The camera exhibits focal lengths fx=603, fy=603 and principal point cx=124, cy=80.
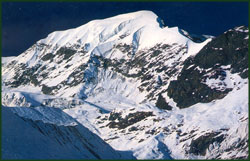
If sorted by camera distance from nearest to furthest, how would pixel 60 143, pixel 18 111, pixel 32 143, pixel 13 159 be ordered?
pixel 13 159 → pixel 32 143 → pixel 60 143 → pixel 18 111

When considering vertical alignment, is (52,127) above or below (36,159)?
below

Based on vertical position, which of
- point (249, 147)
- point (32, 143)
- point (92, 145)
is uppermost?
point (32, 143)

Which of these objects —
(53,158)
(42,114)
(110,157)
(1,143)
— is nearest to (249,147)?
(110,157)

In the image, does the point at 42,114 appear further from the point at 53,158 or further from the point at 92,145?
the point at 53,158

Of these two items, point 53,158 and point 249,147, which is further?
point 249,147

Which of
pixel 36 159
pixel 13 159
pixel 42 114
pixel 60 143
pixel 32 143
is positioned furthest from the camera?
pixel 42 114

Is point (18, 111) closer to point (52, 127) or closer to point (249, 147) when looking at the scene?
point (52, 127)

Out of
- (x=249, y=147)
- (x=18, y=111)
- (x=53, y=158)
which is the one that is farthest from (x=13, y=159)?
(x=249, y=147)
